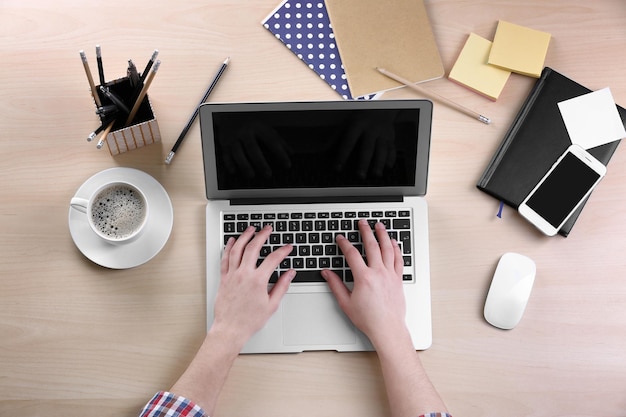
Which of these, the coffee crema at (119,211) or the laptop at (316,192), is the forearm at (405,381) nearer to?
the laptop at (316,192)

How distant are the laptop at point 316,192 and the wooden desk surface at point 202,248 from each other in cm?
4

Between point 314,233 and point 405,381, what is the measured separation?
0.28 metres

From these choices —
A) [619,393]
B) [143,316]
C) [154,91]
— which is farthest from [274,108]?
[619,393]

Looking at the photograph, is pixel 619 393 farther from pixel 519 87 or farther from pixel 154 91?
pixel 154 91

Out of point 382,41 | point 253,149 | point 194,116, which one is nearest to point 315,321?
point 253,149

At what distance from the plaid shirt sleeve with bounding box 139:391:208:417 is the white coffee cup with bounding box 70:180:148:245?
0.25 meters

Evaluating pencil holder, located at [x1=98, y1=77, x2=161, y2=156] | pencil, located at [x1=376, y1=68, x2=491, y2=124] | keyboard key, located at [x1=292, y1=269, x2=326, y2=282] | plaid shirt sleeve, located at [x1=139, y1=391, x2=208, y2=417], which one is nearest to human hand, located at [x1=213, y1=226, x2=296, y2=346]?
keyboard key, located at [x1=292, y1=269, x2=326, y2=282]

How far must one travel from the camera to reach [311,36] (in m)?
1.10

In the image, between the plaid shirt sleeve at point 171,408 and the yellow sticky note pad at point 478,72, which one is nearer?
the plaid shirt sleeve at point 171,408

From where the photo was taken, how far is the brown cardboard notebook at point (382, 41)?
42.9 inches

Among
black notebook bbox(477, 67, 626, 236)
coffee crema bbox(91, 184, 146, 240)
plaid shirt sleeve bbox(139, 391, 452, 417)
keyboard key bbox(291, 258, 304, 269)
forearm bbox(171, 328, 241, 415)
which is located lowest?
plaid shirt sleeve bbox(139, 391, 452, 417)

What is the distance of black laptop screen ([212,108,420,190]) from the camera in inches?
37.2

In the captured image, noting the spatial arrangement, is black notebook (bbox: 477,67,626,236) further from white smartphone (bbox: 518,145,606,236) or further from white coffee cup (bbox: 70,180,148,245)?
white coffee cup (bbox: 70,180,148,245)

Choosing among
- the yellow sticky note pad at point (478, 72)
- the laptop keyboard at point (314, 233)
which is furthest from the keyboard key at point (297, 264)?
the yellow sticky note pad at point (478, 72)
